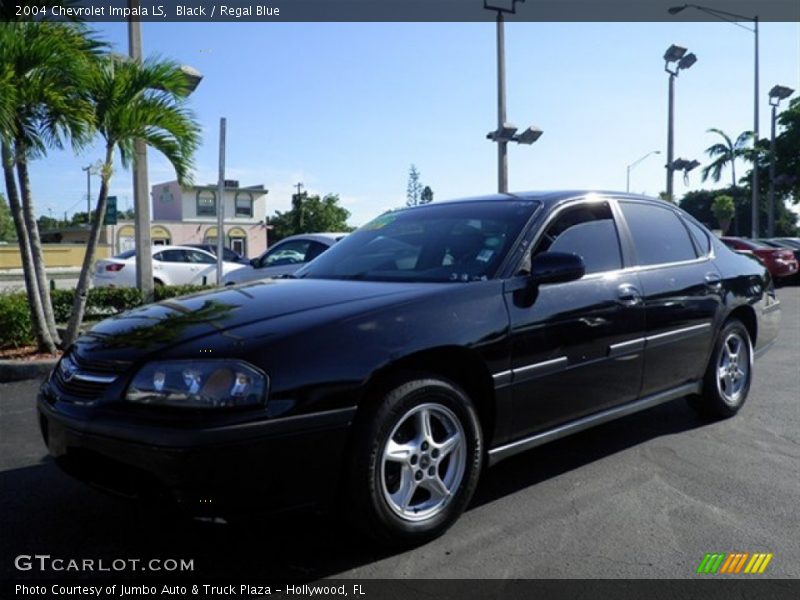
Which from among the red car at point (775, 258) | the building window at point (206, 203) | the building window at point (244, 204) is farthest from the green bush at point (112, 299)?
the building window at point (244, 204)

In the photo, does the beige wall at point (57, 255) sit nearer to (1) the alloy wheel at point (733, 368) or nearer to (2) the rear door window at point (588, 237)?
(1) the alloy wheel at point (733, 368)

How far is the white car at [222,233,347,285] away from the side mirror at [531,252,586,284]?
7.67m

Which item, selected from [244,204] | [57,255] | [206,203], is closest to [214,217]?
[206,203]

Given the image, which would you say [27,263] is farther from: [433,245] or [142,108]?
[433,245]

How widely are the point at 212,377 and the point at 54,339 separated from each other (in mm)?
5813

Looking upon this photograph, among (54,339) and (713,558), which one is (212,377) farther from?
(54,339)

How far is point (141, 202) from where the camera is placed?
984 centimetres

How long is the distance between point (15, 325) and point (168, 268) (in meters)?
9.05

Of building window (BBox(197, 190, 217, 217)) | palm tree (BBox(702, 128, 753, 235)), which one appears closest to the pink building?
Result: building window (BBox(197, 190, 217, 217))

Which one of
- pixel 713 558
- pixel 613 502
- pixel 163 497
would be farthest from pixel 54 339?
pixel 713 558

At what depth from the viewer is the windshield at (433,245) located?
145 inches

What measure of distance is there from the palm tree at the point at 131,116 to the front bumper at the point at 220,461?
5.46 m

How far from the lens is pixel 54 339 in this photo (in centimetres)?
761

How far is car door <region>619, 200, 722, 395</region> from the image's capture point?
14.0 ft
